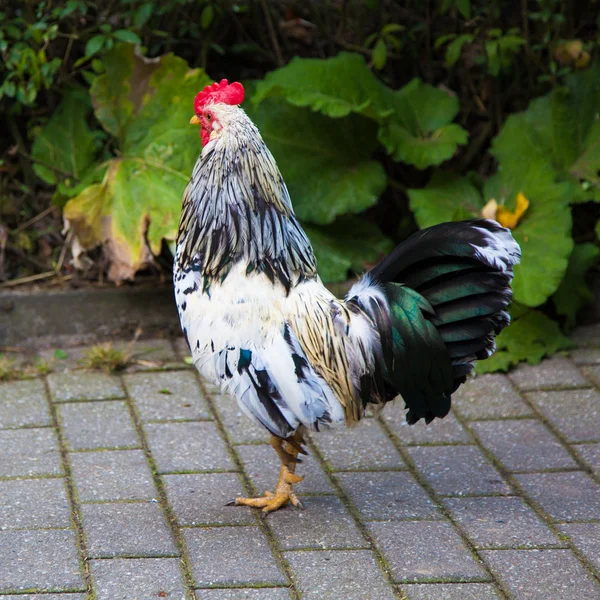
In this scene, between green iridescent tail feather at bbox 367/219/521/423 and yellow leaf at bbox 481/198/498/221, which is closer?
green iridescent tail feather at bbox 367/219/521/423

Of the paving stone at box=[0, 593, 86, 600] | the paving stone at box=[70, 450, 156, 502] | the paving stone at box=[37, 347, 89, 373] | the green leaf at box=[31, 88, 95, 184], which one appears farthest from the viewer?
the green leaf at box=[31, 88, 95, 184]

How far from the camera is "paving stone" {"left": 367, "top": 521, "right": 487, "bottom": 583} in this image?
3180 mm

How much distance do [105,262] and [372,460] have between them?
90.9 inches

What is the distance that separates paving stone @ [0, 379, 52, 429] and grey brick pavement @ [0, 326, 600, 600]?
0.04ft

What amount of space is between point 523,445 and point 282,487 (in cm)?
125

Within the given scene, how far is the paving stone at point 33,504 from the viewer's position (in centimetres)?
346

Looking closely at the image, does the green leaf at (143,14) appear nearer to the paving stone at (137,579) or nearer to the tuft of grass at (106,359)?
the tuft of grass at (106,359)

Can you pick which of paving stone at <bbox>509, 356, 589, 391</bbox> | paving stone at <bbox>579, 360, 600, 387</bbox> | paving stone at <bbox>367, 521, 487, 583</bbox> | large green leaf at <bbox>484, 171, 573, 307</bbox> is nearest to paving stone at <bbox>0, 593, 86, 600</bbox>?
paving stone at <bbox>367, 521, 487, 583</bbox>

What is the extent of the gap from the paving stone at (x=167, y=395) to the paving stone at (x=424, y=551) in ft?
4.35

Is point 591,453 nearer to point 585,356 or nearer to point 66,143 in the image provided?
point 585,356

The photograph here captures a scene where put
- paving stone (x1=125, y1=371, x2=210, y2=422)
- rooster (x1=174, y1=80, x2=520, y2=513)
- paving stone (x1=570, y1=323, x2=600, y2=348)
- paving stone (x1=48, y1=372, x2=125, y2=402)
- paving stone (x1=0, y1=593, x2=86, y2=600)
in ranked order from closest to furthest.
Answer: paving stone (x1=0, y1=593, x2=86, y2=600) < rooster (x1=174, y1=80, x2=520, y2=513) < paving stone (x1=125, y1=371, x2=210, y2=422) < paving stone (x1=48, y1=372, x2=125, y2=402) < paving stone (x1=570, y1=323, x2=600, y2=348)

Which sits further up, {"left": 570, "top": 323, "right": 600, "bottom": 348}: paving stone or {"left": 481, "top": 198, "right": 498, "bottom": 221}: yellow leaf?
{"left": 481, "top": 198, "right": 498, "bottom": 221}: yellow leaf

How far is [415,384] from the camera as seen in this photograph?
3.34m

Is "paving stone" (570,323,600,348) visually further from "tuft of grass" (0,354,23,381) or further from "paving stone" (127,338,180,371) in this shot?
"tuft of grass" (0,354,23,381)
